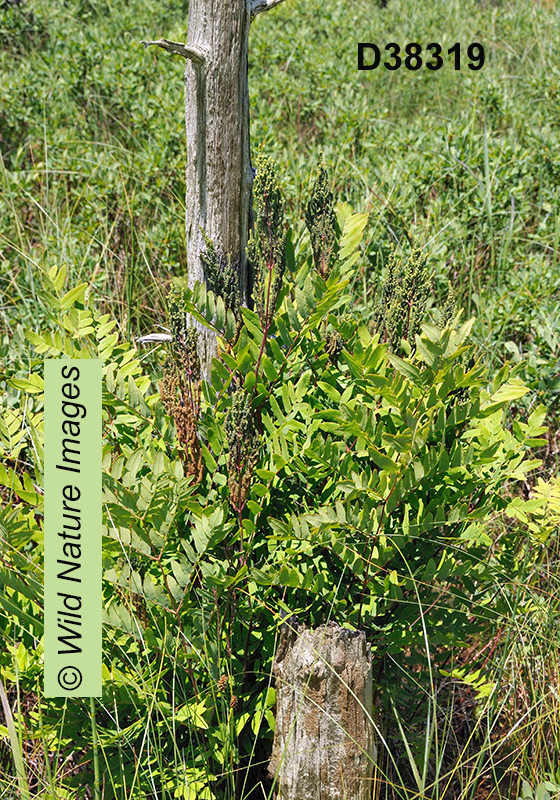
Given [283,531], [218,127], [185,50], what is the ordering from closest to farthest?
[283,531] < [185,50] < [218,127]

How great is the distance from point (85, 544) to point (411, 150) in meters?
3.37

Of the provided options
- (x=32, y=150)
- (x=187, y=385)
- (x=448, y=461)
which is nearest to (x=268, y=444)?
(x=187, y=385)

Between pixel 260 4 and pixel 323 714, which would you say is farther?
pixel 260 4

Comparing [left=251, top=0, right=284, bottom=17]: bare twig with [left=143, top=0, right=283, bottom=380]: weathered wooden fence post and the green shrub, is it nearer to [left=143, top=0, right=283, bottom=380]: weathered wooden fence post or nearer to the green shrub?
[left=143, top=0, right=283, bottom=380]: weathered wooden fence post

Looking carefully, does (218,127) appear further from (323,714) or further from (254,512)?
(323,714)

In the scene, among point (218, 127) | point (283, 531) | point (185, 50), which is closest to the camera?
point (283, 531)

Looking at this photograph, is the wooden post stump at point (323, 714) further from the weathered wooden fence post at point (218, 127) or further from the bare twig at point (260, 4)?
the bare twig at point (260, 4)

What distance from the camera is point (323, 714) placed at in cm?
172

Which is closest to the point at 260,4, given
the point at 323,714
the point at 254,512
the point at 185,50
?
the point at 185,50

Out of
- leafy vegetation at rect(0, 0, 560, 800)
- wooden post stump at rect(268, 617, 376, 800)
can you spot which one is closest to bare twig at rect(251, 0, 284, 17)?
leafy vegetation at rect(0, 0, 560, 800)

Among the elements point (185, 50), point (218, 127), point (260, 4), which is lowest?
point (218, 127)

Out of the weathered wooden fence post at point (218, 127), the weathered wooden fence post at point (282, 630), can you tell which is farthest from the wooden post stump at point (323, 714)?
the weathered wooden fence post at point (218, 127)

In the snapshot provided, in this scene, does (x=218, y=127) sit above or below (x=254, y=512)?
above

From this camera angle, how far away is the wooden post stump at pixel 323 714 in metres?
1.67
